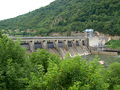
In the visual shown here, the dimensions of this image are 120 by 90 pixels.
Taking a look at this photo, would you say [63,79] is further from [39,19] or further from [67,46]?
[39,19]

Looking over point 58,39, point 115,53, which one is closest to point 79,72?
point 58,39

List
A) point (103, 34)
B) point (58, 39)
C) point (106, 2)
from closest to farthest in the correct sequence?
point (58, 39), point (103, 34), point (106, 2)

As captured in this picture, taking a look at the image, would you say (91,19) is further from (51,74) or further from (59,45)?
(51,74)

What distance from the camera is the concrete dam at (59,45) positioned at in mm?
59562

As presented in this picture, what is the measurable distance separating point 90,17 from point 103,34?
21.7 meters

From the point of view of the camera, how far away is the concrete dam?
5956 centimetres

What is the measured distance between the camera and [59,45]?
68750 millimetres

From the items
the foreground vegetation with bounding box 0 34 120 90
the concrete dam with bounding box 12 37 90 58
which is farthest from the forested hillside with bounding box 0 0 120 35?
the foreground vegetation with bounding box 0 34 120 90

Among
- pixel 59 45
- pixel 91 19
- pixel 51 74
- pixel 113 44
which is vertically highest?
pixel 51 74

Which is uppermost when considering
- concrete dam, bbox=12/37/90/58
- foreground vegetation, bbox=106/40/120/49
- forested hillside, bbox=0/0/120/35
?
forested hillside, bbox=0/0/120/35

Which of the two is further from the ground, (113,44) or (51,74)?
(51,74)

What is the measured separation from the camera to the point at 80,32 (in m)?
105

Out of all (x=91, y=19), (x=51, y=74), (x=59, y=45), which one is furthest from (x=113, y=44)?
(x=51, y=74)

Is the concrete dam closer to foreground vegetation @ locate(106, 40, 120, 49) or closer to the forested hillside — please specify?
foreground vegetation @ locate(106, 40, 120, 49)
